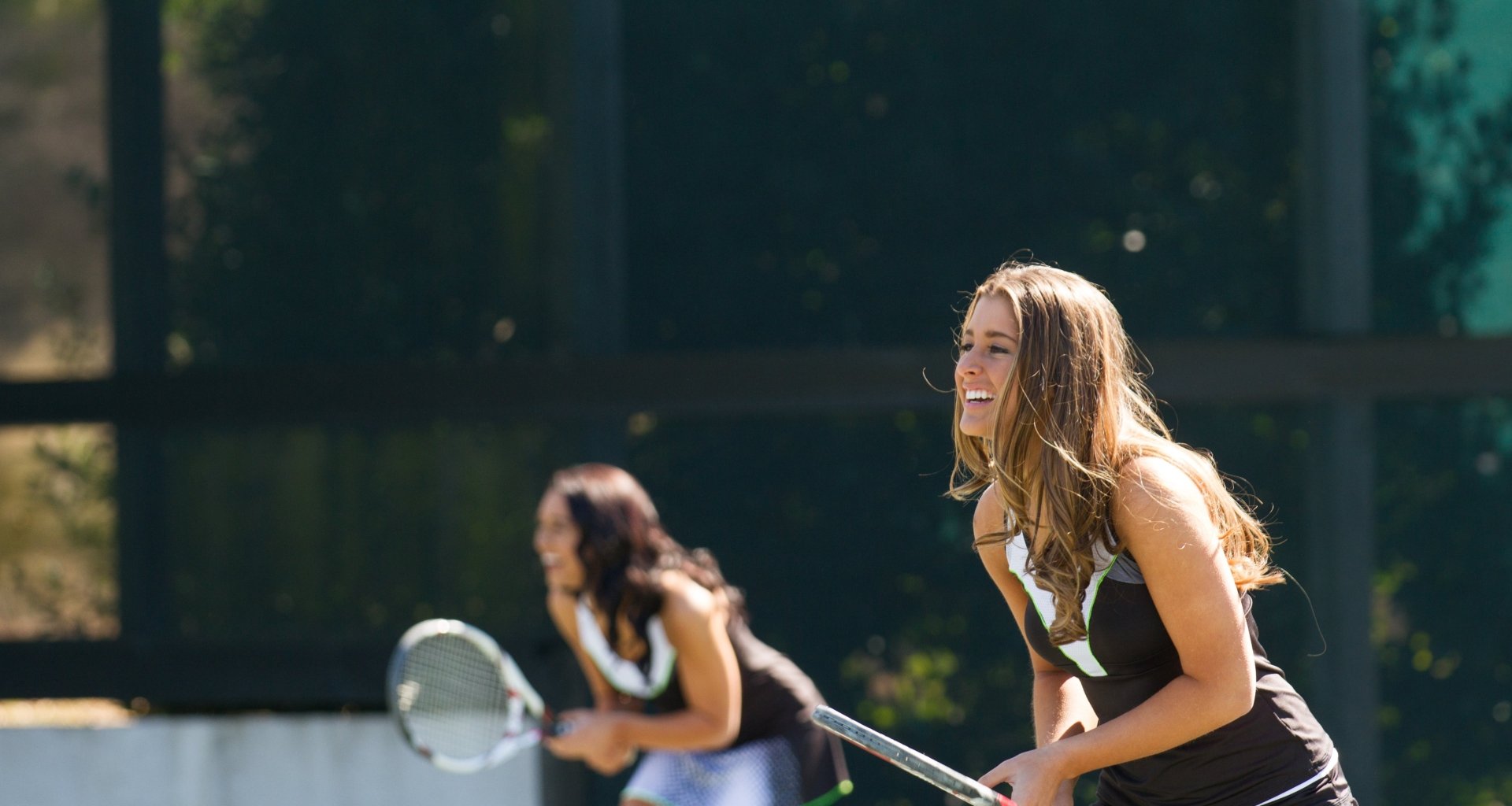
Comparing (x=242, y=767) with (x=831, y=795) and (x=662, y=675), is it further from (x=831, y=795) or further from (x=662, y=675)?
(x=831, y=795)

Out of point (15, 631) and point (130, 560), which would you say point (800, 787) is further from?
point (15, 631)

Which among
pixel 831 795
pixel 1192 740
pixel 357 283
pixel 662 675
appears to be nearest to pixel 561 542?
pixel 662 675

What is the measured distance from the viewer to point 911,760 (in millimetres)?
2285

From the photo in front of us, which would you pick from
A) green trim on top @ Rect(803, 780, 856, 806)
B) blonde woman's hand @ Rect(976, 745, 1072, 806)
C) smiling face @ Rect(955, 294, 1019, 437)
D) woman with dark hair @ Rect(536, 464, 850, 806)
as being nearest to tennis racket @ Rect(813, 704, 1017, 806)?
blonde woman's hand @ Rect(976, 745, 1072, 806)

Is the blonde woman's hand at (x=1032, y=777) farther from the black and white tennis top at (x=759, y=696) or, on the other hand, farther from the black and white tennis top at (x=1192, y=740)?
the black and white tennis top at (x=759, y=696)

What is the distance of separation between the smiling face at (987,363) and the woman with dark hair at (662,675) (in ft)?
4.87

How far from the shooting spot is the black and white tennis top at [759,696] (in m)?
3.92

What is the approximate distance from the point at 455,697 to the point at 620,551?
70 cm

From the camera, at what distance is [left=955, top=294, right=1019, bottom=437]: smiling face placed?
2.41 metres

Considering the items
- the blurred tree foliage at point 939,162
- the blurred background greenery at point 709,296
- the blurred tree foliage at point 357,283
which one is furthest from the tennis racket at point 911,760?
the blurred tree foliage at point 357,283

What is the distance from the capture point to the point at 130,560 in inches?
212

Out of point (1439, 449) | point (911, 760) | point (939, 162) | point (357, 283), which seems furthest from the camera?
point (357, 283)

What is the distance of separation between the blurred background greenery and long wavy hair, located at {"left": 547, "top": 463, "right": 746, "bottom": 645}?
102 cm

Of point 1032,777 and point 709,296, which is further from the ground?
point 709,296
